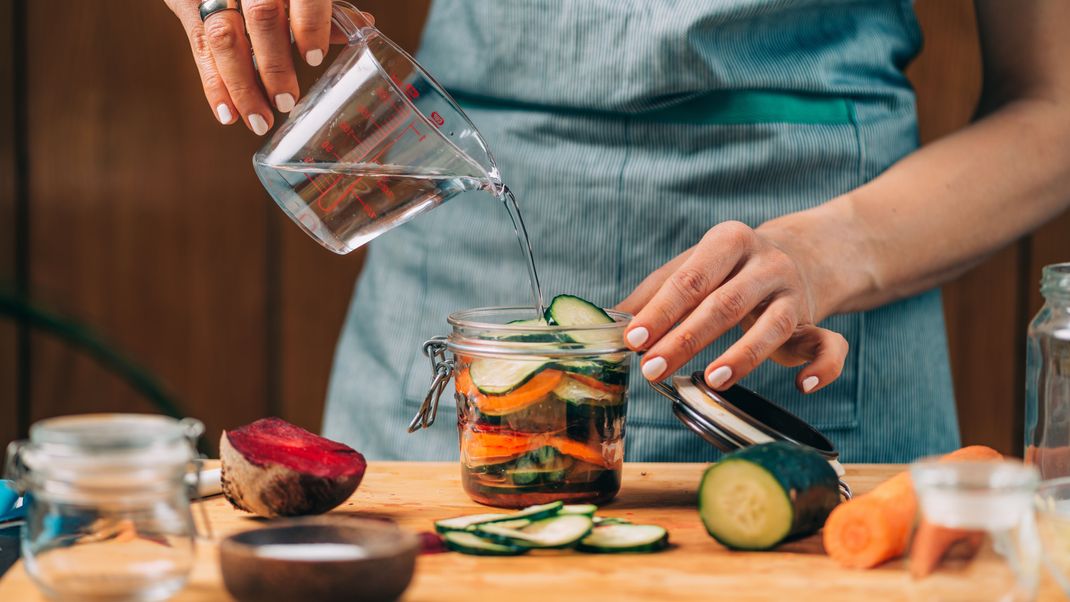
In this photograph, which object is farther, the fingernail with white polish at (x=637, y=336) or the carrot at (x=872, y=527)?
the fingernail with white polish at (x=637, y=336)

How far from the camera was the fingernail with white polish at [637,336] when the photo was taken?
1108 millimetres

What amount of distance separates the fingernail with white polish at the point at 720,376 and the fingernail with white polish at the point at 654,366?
0.05 m

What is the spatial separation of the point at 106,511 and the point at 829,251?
0.85 m

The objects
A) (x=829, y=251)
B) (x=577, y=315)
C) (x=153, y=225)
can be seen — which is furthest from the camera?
(x=153, y=225)

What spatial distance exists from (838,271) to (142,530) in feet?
2.73

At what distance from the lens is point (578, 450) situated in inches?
43.4

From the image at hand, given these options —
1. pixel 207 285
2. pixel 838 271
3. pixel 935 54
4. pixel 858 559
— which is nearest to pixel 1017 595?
pixel 858 559

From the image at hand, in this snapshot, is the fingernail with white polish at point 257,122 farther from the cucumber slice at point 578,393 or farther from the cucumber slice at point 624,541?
the cucumber slice at point 624,541

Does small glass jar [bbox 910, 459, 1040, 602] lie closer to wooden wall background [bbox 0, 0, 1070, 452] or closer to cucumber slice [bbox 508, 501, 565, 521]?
cucumber slice [bbox 508, 501, 565, 521]

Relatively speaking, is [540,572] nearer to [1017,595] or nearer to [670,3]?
[1017,595]

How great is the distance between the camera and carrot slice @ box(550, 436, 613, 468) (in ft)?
3.59

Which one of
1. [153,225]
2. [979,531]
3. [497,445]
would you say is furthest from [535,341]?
[153,225]

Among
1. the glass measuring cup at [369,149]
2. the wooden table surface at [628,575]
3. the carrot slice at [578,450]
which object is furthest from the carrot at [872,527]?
the glass measuring cup at [369,149]

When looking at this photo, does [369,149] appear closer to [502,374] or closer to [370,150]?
[370,150]
